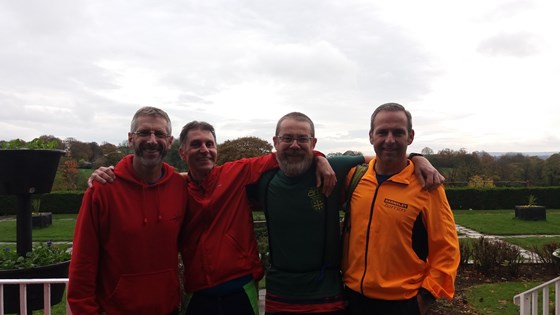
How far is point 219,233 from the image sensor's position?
251 centimetres

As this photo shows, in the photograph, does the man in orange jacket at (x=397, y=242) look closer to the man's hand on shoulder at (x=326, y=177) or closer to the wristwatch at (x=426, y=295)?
the wristwatch at (x=426, y=295)

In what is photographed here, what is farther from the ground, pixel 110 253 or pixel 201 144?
pixel 201 144

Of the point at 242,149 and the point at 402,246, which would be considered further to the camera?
the point at 242,149

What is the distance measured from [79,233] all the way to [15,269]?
8.48 ft

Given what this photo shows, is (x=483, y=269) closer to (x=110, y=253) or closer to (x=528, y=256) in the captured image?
(x=528, y=256)

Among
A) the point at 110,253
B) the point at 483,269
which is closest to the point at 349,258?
the point at 110,253

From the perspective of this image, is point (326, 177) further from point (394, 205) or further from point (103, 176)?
point (103, 176)

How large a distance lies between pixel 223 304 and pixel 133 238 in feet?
2.11

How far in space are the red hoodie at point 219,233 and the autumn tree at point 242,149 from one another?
12.6 meters

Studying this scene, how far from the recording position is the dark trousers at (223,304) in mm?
2459

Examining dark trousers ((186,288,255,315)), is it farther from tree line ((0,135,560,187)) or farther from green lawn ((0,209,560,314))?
tree line ((0,135,560,187))

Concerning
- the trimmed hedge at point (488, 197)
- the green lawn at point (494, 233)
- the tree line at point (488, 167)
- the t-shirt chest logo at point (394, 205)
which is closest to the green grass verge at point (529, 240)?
the green lawn at point (494, 233)

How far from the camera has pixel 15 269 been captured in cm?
419

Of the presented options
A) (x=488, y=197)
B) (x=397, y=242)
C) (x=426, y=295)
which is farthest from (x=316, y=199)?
(x=488, y=197)
